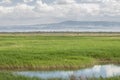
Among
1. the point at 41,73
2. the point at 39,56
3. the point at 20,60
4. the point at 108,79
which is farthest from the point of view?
the point at 39,56

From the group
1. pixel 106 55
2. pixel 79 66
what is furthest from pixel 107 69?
pixel 106 55

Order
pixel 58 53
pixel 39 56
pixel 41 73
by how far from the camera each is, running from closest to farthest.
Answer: pixel 41 73, pixel 39 56, pixel 58 53

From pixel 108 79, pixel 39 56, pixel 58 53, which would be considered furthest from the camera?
pixel 58 53

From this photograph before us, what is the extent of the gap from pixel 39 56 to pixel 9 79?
15.7m

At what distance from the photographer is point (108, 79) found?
80.5 ft

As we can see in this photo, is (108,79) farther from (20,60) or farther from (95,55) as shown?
(95,55)

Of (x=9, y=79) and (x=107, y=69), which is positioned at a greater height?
(x=9, y=79)

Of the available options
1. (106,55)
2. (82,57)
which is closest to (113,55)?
(106,55)

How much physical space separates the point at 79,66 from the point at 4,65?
8115mm

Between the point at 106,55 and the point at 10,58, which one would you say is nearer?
the point at 10,58

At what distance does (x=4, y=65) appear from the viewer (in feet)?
120

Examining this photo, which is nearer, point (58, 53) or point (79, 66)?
point (79, 66)

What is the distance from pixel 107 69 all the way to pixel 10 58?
34.7ft

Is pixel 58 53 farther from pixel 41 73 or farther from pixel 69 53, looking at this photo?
pixel 41 73
